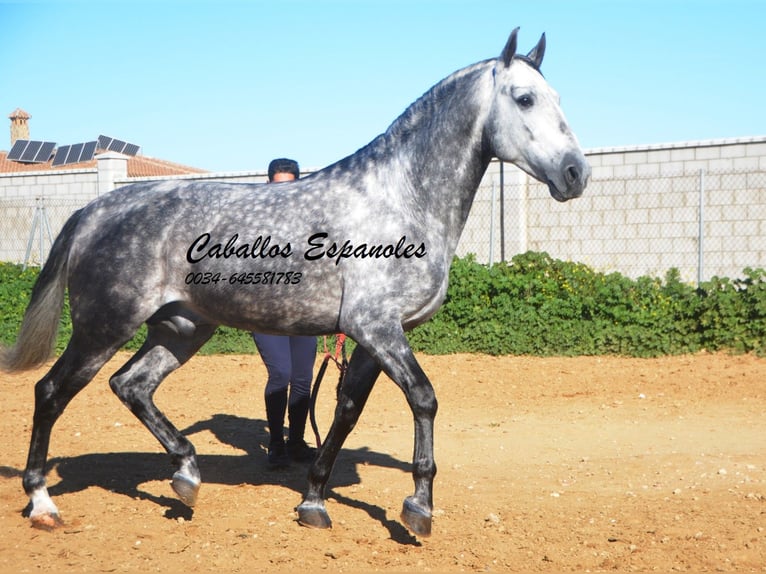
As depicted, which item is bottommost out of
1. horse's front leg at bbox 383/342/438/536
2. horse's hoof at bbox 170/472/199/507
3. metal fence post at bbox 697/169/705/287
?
horse's hoof at bbox 170/472/199/507

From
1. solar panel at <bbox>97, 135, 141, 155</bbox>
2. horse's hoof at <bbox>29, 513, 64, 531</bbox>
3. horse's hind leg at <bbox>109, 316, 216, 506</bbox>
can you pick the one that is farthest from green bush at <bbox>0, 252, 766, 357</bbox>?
solar panel at <bbox>97, 135, 141, 155</bbox>

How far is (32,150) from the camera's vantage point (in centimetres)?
2914

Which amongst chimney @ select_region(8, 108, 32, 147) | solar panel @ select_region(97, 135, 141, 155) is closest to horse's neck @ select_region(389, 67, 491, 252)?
solar panel @ select_region(97, 135, 141, 155)

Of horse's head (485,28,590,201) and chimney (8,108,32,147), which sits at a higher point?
chimney (8,108,32,147)

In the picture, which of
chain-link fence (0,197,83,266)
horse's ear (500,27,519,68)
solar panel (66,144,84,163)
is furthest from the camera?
solar panel (66,144,84,163)

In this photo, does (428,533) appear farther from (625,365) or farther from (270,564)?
(625,365)

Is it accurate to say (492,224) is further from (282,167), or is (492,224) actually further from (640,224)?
(282,167)

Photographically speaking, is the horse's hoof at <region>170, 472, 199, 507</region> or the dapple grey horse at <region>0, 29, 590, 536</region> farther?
the horse's hoof at <region>170, 472, 199, 507</region>

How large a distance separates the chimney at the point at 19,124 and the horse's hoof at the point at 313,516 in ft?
146

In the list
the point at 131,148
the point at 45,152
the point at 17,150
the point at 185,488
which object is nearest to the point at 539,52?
the point at 185,488

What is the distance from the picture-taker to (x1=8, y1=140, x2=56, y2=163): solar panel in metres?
28.5

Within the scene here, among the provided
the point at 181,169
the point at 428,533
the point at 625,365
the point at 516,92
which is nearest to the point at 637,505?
the point at 428,533

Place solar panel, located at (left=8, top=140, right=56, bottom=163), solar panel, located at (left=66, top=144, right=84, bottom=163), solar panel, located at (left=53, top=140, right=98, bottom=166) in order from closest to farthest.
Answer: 1. solar panel, located at (left=53, top=140, right=98, bottom=166)
2. solar panel, located at (left=66, top=144, right=84, bottom=163)
3. solar panel, located at (left=8, top=140, right=56, bottom=163)

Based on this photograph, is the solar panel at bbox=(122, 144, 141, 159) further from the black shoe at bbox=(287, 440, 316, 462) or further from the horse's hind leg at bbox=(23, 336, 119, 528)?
the horse's hind leg at bbox=(23, 336, 119, 528)
